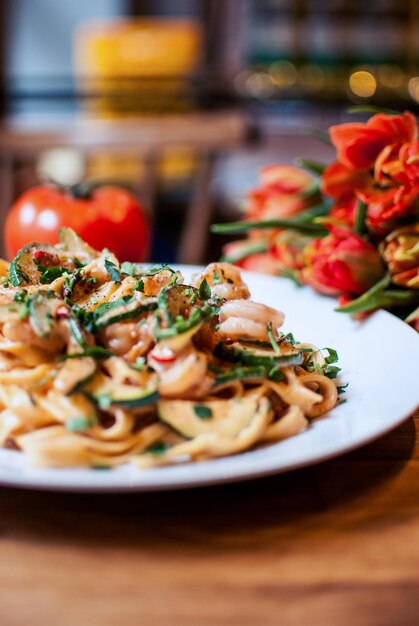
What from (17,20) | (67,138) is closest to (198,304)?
(67,138)

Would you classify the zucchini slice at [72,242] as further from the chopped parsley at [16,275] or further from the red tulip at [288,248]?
the red tulip at [288,248]

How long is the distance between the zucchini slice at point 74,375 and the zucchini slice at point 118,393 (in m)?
0.02

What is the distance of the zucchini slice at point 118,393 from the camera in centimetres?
86

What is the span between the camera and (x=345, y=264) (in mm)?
1343

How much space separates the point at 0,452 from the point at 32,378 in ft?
0.43

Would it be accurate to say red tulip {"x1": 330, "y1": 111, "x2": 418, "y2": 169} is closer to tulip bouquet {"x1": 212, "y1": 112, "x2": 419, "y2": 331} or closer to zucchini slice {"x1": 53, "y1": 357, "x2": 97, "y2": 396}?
tulip bouquet {"x1": 212, "y1": 112, "x2": 419, "y2": 331}

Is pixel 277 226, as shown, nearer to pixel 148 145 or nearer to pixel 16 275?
pixel 16 275

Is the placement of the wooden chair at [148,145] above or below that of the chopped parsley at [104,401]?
below

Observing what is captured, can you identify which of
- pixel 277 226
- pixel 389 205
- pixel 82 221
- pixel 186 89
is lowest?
pixel 186 89

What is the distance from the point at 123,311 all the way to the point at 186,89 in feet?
13.4

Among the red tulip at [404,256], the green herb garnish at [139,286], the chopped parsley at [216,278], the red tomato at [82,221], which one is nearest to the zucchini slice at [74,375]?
the green herb garnish at [139,286]

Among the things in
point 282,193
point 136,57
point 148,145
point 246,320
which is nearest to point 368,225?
point 282,193

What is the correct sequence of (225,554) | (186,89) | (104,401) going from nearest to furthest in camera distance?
(225,554)
(104,401)
(186,89)

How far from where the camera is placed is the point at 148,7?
23.0ft
